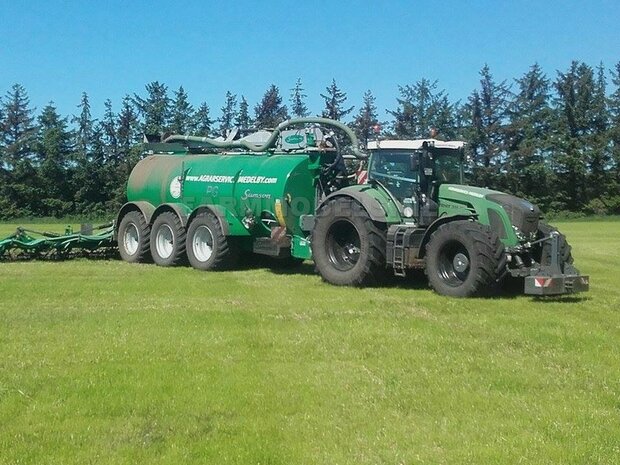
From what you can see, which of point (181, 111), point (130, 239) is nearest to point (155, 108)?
Result: point (181, 111)

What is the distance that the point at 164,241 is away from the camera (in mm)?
18750

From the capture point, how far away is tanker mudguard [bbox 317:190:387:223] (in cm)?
1413

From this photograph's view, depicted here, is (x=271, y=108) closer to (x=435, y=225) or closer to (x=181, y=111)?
(x=181, y=111)

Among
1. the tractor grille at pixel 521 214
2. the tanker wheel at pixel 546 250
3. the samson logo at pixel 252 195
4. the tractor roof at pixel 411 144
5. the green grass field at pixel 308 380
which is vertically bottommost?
the green grass field at pixel 308 380

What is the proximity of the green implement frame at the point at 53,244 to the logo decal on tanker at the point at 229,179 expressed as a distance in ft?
9.71

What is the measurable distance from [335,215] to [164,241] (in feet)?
17.8

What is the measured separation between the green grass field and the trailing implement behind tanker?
33.9 inches

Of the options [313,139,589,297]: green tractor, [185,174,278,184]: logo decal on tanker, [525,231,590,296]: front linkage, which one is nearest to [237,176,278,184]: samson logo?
[185,174,278,184]: logo decal on tanker

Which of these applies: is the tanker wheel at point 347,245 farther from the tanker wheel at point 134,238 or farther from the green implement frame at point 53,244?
the green implement frame at point 53,244

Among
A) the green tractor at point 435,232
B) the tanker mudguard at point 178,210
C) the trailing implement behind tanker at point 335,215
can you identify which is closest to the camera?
the green tractor at point 435,232

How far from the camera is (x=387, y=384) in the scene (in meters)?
7.37

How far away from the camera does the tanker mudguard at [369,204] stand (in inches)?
556

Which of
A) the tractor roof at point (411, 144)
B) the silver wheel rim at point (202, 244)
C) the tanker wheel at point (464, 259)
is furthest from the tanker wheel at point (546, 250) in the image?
the silver wheel rim at point (202, 244)

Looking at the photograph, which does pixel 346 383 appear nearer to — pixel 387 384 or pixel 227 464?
pixel 387 384
